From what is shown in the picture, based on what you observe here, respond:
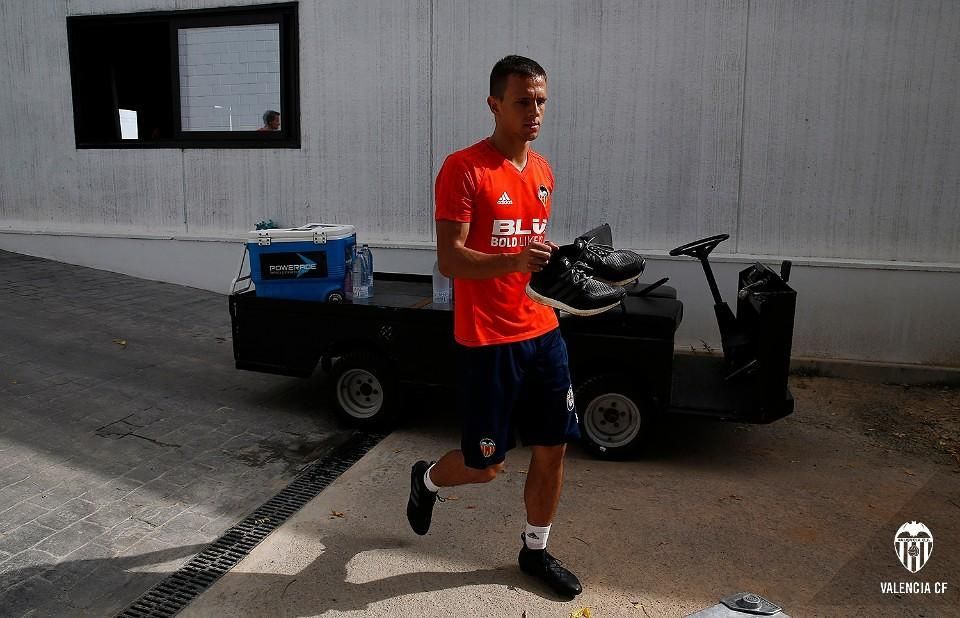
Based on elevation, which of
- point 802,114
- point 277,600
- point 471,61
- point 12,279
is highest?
point 471,61

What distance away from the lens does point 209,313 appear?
26.8 feet

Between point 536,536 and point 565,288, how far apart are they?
45.9 inches

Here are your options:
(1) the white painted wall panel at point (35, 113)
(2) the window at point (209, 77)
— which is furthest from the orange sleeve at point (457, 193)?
(1) the white painted wall panel at point (35, 113)

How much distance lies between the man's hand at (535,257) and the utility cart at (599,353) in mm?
1807

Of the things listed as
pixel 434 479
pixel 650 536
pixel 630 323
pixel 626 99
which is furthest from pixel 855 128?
pixel 434 479

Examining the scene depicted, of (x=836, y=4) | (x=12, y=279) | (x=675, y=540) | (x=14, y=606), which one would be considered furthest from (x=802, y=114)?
(x=12, y=279)

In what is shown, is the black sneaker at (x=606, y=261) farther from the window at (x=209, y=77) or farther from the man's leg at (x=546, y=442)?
the window at (x=209, y=77)

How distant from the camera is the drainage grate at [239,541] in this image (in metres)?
3.19

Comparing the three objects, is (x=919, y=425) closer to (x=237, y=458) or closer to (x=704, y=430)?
(x=704, y=430)

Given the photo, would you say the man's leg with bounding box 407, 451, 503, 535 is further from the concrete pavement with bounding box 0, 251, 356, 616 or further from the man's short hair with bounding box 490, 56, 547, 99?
the man's short hair with bounding box 490, 56, 547, 99

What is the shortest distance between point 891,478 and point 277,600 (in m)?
3.65

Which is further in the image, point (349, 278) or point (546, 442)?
point (349, 278)

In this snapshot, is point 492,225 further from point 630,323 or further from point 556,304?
point 630,323

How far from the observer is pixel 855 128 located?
21.6ft
